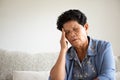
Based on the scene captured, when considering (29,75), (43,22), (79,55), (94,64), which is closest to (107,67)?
(94,64)

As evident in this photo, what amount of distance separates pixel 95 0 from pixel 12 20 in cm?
98

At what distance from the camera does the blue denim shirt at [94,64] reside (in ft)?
4.54

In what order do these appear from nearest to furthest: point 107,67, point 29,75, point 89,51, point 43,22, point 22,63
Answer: point 107,67
point 89,51
point 29,75
point 22,63
point 43,22

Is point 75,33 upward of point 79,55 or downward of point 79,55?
upward

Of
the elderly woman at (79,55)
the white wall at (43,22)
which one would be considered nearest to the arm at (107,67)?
the elderly woman at (79,55)

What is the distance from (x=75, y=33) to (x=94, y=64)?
255mm

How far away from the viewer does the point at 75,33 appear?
1500mm

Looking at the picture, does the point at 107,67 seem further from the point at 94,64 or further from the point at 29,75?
the point at 29,75

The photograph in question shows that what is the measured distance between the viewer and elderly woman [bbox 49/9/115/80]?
1.44m

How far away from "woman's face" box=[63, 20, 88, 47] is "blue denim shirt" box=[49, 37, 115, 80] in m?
0.08

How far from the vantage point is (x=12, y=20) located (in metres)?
2.36

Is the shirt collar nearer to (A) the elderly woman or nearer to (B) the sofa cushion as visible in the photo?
(A) the elderly woman

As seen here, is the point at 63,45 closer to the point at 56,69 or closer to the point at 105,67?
the point at 56,69

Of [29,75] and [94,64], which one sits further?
[29,75]
